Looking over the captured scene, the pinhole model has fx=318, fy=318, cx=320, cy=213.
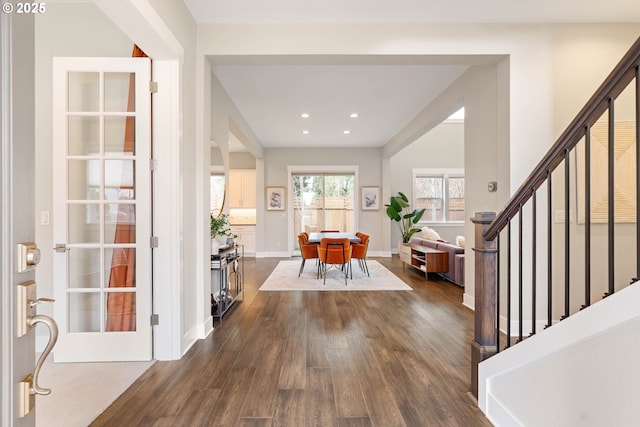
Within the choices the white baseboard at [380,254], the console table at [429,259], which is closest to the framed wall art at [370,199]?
the white baseboard at [380,254]

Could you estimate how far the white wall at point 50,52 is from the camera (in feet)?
8.64

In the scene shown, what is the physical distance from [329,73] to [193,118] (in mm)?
1959

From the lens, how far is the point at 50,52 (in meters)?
2.70

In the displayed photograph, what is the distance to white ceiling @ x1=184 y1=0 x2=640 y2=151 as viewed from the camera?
272 cm

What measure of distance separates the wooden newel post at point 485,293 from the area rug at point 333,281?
9.49ft

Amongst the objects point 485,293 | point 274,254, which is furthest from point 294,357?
point 274,254

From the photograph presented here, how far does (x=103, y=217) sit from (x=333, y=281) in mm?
3612

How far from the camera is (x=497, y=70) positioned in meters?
3.15

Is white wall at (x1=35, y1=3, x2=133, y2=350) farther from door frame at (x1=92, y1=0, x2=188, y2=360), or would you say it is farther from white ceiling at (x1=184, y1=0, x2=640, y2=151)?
white ceiling at (x1=184, y1=0, x2=640, y2=151)

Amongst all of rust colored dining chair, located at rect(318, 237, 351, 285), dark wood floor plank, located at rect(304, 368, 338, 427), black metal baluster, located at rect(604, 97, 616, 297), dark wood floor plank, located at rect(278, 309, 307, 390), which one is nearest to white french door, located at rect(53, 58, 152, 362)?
dark wood floor plank, located at rect(278, 309, 307, 390)

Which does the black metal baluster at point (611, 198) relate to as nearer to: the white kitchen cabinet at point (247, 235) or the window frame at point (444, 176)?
the window frame at point (444, 176)

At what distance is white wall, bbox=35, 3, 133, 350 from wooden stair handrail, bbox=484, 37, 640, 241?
10.3ft

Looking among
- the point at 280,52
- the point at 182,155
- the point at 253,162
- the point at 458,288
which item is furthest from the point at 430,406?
the point at 253,162

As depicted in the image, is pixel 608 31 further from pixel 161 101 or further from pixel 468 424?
pixel 161 101
